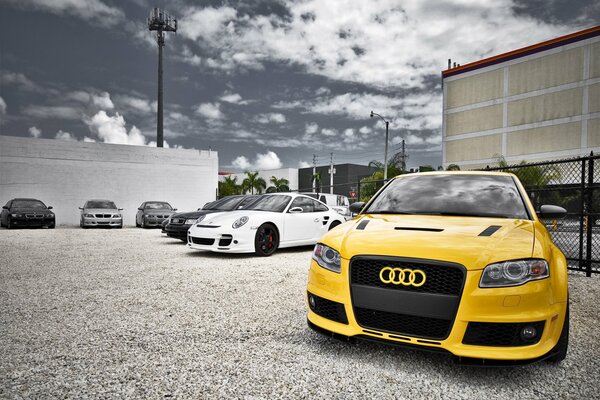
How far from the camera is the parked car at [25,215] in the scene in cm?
1733

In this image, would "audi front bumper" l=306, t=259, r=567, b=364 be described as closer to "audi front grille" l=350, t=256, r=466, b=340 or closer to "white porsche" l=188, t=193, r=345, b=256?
"audi front grille" l=350, t=256, r=466, b=340

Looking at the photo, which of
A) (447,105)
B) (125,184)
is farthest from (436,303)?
(447,105)

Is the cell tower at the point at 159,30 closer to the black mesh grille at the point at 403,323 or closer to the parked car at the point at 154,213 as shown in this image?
Result: the parked car at the point at 154,213

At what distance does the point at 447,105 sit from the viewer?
1827 inches

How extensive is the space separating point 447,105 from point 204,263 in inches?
1765

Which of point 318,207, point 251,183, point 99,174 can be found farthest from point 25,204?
point 251,183

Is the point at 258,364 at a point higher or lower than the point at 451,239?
lower

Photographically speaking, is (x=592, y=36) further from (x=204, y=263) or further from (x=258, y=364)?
(x=258, y=364)

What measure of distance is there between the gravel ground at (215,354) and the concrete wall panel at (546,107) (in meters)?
40.3

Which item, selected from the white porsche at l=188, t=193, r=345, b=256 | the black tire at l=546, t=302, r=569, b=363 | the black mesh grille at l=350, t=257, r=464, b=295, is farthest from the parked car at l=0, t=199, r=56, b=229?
the black tire at l=546, t=302, r=569, b=363

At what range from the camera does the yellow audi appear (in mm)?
2500

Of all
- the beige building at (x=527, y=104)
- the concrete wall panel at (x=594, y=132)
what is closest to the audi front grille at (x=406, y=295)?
the beige building at (x=527, y=104)

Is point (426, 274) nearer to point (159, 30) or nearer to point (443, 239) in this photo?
point (443, 239)

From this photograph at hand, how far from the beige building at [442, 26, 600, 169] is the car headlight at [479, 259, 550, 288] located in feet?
136
